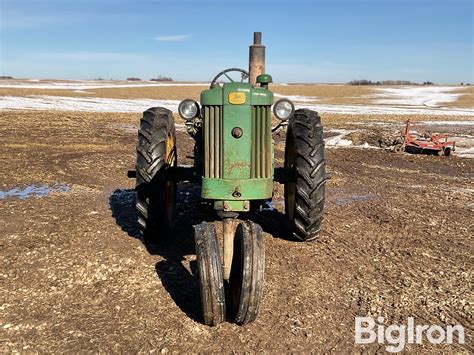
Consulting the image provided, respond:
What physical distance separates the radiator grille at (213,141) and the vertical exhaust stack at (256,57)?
8.69 ft

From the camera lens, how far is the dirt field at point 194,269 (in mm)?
3924

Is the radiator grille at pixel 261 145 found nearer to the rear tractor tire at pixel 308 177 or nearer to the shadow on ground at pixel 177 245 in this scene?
the rear tractor tire at pixel 308 177

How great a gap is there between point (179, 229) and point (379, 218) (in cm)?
313

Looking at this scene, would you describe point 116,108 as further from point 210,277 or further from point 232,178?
point 210,277

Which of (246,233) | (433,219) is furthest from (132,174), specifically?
(433,219)

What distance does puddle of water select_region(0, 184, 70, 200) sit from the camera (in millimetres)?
8156

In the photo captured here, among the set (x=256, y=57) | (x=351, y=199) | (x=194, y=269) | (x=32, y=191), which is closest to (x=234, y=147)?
(x=194, y=269)

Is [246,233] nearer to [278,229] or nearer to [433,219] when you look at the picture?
[278,229]

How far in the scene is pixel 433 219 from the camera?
23.5 feet

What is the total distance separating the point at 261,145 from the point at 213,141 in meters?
0.48

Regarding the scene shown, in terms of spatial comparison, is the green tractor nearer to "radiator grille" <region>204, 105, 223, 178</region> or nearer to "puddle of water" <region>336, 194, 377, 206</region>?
"radiator grille" <region>204, 105, 223, 178</region>

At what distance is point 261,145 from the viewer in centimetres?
456

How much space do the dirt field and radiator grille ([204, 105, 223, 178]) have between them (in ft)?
4.18

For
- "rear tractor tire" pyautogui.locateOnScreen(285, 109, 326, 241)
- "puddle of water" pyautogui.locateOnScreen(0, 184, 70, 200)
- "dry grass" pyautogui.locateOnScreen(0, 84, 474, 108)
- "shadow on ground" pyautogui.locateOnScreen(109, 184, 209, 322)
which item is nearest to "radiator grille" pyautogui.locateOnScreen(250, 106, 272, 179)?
"rear tractor tire" pyautogui.locateOnScreen(285, 109, 326, 241)
